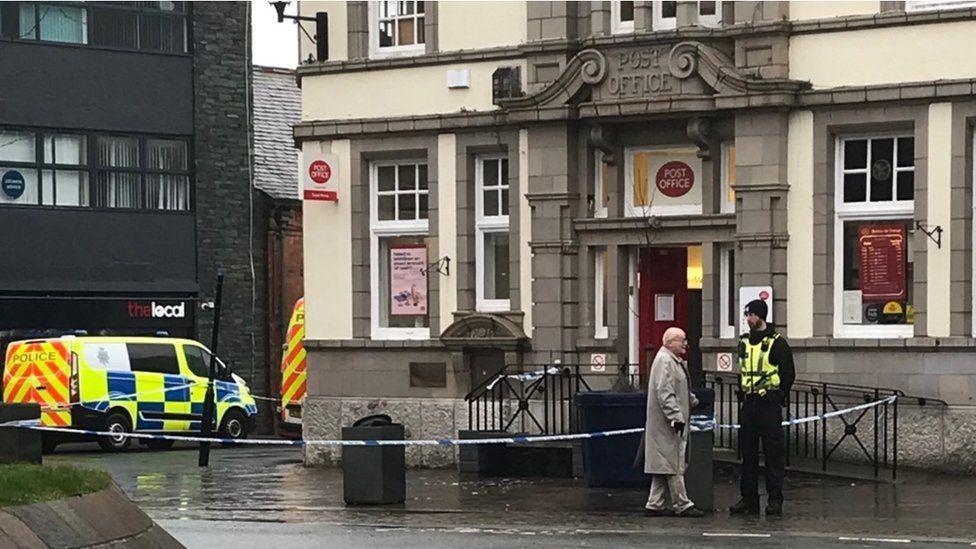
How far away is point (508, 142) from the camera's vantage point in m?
25.9

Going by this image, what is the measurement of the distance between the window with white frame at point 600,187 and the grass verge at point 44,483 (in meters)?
11.5

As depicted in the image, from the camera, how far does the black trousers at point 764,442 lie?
18.2 meters

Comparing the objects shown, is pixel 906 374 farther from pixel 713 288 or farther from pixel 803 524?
pixel 803 524

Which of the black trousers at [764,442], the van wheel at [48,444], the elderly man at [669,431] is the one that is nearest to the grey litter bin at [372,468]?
the elderly man at [669,431]

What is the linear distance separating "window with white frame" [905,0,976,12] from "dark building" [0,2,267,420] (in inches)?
793

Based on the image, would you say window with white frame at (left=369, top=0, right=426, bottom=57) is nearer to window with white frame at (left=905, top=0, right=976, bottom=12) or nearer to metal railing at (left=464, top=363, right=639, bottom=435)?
metal railing at (left=464, top=363, right=639, bottom=435)

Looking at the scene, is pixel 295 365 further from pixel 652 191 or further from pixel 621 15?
pixel 621 15

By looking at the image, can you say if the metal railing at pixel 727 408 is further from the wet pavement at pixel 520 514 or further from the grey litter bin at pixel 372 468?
the grey litter bin at pixel 372 468

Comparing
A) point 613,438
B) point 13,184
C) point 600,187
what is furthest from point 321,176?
point 13,184

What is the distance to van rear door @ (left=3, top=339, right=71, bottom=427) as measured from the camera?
34.6 m

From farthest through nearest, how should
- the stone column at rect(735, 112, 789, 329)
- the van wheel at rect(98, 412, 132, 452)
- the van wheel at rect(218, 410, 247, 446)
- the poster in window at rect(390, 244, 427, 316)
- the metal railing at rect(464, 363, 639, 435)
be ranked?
the van wheel at rect(218, 410, 247, 446)
the van wheel at rect(98, 412, 132, 452)
the poster in window at rect(390, 244, 427, 316)
the metal railing at rect(464, 363, 639, 435)
the stone column at rect(735, 112, 789, 329)

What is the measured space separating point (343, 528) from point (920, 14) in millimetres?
9112

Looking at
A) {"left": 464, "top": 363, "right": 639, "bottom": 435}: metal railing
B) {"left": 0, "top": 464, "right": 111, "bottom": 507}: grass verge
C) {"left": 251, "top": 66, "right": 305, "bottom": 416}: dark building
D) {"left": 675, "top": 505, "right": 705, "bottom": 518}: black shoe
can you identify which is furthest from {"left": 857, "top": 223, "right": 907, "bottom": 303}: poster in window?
{"left": 251, "top": 66, "right": 305, "bottom": 416}: dark building

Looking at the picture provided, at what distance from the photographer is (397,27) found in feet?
88.8
